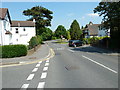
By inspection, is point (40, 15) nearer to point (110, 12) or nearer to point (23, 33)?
point (23, 33)

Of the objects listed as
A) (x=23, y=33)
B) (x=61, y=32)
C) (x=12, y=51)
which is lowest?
(x=12, y=51)

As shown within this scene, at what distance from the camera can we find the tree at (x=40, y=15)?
5162 centimetres

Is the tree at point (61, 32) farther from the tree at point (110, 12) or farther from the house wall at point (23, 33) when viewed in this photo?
the tree at point (110, 12)

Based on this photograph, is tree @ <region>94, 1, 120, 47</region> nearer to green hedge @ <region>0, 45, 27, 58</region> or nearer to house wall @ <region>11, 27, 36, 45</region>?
green hedge @ <region>0, 45, 27, 58</region>

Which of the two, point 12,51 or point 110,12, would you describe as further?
point 110,12

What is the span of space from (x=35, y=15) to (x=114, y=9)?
39.0m

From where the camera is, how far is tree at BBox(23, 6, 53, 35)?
169 feet

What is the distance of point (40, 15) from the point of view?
5262 centimetres

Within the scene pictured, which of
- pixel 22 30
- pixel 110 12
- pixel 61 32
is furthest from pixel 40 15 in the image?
pixel 61 32

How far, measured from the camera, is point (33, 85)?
595 centimetres

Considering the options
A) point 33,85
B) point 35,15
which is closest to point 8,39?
point 33,85

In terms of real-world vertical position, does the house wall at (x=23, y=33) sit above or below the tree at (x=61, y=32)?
below

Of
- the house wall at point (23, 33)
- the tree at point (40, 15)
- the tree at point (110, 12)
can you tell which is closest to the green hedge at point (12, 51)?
the tree at point (110, 12)

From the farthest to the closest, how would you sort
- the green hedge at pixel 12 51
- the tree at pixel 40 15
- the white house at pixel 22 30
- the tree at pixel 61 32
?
the tree at pixel 61 32 < the tree at pixel 40 15 < the white house at pixel 22 30 < the green hedge at pixel 12 51
